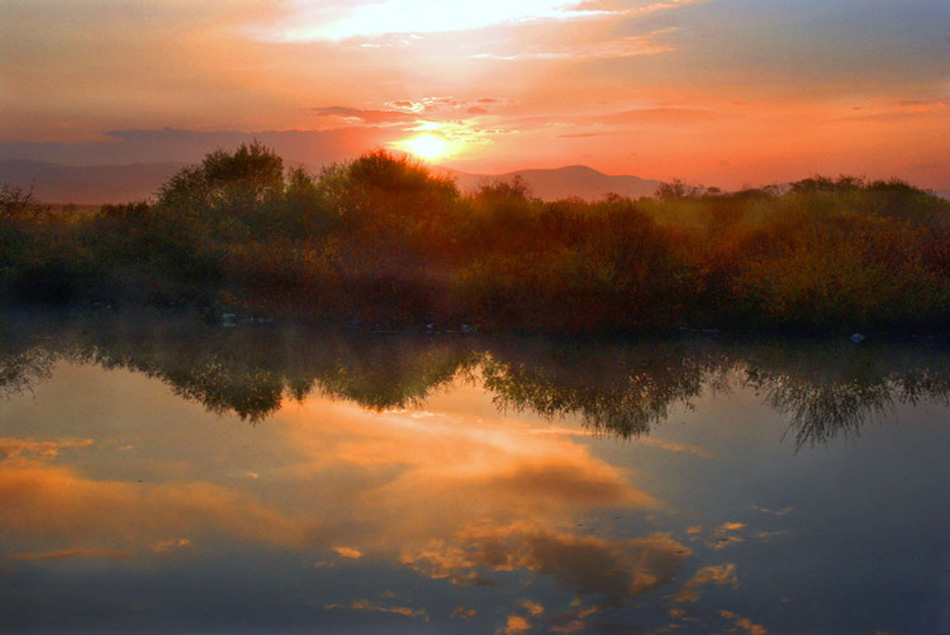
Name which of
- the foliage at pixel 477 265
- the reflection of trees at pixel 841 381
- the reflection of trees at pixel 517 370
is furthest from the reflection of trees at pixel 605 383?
the foliage at pixel 477 265

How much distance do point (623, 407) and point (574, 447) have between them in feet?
7.27

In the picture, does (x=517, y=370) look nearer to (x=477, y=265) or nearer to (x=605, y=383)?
(x=605, y=383)

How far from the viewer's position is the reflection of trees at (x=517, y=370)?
11.5m

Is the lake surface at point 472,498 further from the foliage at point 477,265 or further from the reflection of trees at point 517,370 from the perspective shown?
the foliage at point 477,265

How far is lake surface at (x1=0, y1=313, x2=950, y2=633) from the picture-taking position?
521cm

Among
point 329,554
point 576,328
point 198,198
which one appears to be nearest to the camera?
point 329,554

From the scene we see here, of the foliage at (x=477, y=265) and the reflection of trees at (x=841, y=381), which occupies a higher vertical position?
the foliage at (x=477, y=265)

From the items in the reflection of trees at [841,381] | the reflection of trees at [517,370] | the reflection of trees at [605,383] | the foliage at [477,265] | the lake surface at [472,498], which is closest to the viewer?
the lake surface at [472,498]

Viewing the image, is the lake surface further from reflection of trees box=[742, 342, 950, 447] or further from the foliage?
the foliage

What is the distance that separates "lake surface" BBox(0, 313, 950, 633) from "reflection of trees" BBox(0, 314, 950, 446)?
0.30 ft

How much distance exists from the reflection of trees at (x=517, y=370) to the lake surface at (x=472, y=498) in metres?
0.09

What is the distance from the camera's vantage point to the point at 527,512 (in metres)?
6.95

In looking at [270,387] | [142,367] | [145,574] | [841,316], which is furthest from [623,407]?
[841,316]

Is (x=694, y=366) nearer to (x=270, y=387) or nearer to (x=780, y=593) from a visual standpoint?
(x=270, y=387)
